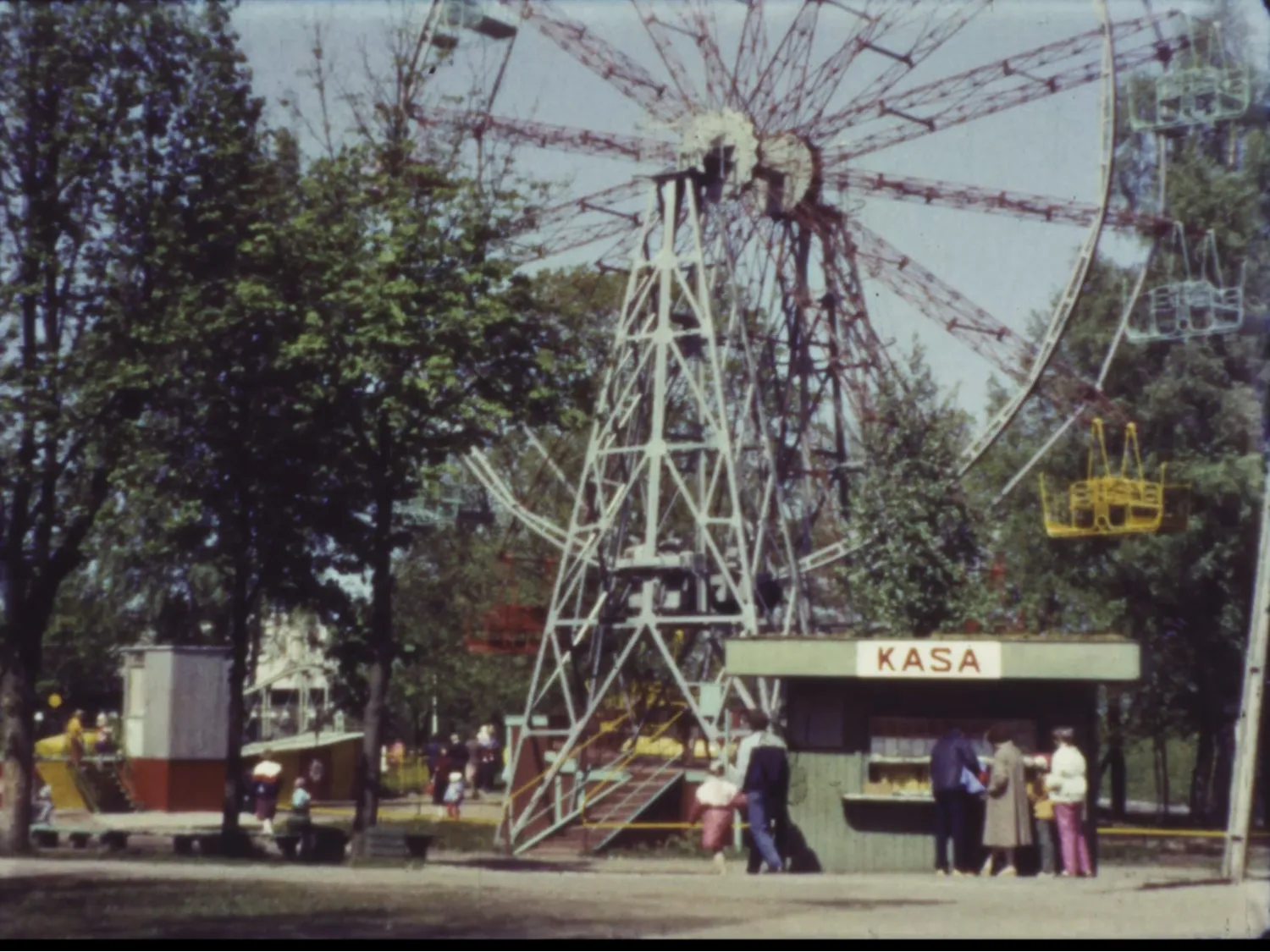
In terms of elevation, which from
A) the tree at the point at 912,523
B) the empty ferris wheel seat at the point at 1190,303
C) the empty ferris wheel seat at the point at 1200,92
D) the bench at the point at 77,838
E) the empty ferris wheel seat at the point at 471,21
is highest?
the empty ferris wheel seat at the point at 471,21

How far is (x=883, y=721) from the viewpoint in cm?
2661

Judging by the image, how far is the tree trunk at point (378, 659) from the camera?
1130 inches

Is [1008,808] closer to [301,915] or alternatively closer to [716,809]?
[716,809]

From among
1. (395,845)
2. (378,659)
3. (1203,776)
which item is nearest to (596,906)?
(395,845)

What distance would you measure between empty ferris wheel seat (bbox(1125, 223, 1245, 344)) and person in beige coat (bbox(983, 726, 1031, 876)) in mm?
15242

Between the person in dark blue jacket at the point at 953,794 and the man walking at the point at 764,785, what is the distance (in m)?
1.74

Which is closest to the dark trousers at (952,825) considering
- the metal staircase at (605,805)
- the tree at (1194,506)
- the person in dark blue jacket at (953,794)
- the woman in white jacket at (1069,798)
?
the person in dark blue jacket at (953,794)

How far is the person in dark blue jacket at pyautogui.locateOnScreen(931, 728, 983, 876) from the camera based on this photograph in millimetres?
24562

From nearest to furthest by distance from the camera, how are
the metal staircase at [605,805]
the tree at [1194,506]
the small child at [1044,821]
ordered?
1. the small child at [1044,821]
2. the metal staircase at [605,805]
3. the tree at [1194,506]

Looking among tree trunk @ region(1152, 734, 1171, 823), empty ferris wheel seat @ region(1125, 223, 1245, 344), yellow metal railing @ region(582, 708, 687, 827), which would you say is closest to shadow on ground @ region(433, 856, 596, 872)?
yellow metal railing @ region(582, 708, 687, 827)

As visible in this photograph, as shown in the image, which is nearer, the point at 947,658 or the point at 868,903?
the point at 868,903

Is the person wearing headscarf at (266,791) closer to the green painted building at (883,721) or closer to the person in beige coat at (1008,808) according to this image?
the green painted building at (883,721)

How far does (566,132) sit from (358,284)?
39.6 ft

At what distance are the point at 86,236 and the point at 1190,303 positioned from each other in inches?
797
